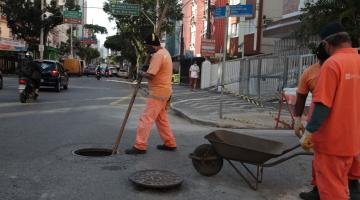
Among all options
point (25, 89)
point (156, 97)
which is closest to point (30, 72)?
point (25, 89)

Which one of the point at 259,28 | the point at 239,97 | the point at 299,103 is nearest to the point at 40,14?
the point at 259,28

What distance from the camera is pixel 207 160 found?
22.9ft

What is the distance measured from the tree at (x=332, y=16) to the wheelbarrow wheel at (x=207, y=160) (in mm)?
6737

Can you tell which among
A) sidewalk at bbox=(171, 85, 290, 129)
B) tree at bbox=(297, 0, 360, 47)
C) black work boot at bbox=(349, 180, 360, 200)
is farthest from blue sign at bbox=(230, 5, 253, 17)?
black work boot at bbox=(349, 180, 360, 200)

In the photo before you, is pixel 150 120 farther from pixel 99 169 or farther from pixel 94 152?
pixel 99 169

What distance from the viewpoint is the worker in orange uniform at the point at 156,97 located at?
840 centimetres

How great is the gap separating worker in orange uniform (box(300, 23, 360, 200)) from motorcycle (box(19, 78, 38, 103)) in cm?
1409

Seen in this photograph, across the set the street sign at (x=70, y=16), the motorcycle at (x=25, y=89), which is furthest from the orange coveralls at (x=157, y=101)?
the street sign at (x=70, y=16)

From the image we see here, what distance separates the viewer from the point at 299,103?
612 cm

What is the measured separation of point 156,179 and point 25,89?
12113 millimetres

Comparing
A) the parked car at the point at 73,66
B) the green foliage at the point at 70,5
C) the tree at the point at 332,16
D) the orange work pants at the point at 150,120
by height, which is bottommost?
the parked car at the point at 73,66

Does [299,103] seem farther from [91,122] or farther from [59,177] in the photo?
[91,122]

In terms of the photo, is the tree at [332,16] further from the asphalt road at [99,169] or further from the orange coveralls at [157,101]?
the orange coveralls at [157,101]

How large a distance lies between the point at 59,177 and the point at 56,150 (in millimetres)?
1889
